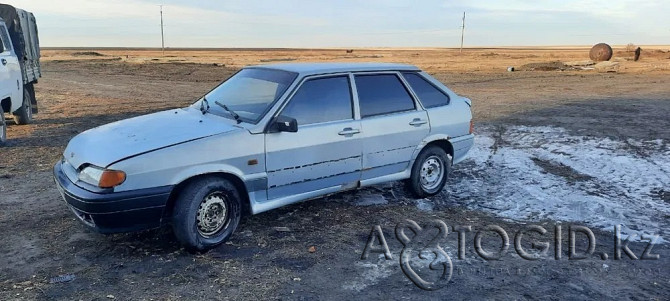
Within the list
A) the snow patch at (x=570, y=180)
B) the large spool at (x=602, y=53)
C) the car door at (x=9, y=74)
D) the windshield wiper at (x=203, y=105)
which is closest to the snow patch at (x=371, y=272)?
the snow patch at (x=570, y=180)

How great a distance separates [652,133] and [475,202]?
20.4ft

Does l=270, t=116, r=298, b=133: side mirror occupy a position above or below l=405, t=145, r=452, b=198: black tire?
above

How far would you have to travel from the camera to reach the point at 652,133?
10172mm

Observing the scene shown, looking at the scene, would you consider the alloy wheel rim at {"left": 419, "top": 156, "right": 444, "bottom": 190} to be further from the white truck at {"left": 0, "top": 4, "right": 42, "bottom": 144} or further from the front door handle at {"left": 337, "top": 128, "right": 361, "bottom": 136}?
the white truck at {"left": 0, "top": 4, "right": 42, "bottom": 144}

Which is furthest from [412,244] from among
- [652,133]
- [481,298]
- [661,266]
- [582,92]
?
[582,92]

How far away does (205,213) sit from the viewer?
14.4 ft

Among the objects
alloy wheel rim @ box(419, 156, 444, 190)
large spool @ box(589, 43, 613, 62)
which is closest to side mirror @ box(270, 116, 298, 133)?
alloy wheel rim @ box(419, 156, 444, 190)

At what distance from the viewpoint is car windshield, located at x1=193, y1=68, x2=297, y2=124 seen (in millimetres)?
4836

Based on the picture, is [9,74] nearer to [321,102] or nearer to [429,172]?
[321,102]

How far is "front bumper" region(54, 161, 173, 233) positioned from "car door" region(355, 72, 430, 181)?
7.05ft

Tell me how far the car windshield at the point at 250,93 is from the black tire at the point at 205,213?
70 cm

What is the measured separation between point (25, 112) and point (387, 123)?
9.22 metres

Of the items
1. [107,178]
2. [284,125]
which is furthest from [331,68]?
[107,178]

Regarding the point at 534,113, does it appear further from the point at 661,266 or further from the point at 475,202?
the point at 661,266
